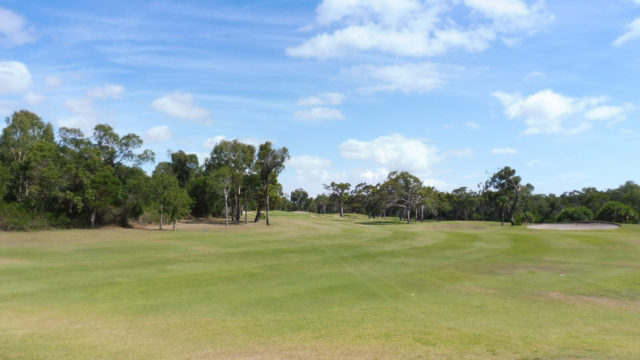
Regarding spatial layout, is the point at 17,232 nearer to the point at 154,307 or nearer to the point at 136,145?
the point at 136,145

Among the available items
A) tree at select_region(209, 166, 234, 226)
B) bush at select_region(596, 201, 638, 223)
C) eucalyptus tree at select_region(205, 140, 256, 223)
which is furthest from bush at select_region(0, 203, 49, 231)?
bush at select_region(596, 201, 638, 223)

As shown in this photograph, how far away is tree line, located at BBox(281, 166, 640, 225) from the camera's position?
69562mm

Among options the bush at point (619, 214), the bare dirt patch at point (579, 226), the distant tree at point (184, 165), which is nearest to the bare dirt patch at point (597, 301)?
the bare dirt patch at point (579, 226)

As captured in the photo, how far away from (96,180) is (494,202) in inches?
4013

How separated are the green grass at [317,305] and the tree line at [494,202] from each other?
50.5 meters

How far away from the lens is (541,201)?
122125 mm

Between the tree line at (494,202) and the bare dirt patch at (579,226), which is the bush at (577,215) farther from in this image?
the bare dirt patch at (579,226)

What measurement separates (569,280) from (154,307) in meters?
18.4

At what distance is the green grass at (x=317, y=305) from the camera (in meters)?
9.04

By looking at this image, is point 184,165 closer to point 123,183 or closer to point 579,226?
point 123,183

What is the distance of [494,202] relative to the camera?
372 ft

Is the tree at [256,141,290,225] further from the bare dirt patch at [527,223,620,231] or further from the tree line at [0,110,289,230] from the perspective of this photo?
the bare dirt patch at [527,223,620,231]

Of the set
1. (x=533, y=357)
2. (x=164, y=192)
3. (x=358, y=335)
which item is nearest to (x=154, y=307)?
(x=358, y=335)

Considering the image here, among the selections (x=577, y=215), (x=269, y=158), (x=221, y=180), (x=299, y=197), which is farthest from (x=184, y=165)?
(x=299, y=197)
